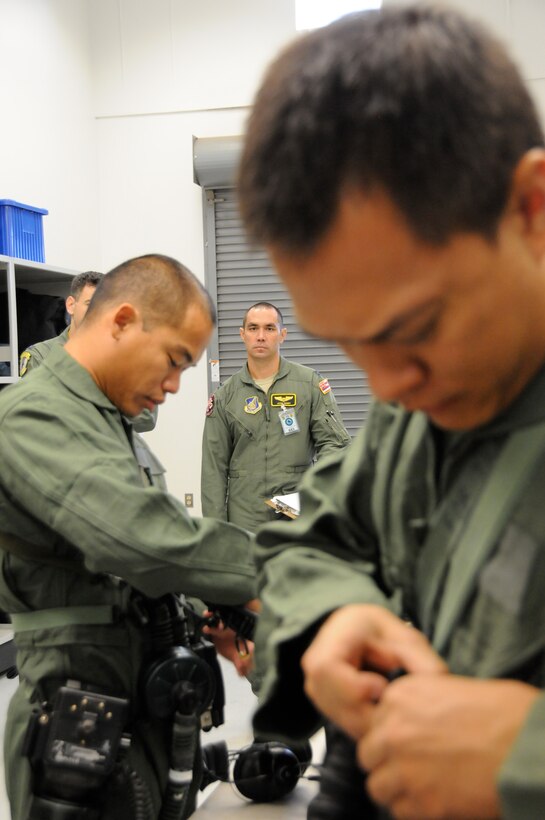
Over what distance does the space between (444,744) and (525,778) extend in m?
0.06

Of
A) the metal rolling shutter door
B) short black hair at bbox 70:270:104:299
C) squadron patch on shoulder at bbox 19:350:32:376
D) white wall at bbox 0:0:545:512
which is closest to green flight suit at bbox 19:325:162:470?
squadron patch on shoulder at bbox 19:350:32:376

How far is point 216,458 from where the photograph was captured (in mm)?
4926

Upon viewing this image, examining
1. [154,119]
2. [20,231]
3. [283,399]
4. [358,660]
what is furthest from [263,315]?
[358,660]

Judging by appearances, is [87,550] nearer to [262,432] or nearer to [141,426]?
[141,426]

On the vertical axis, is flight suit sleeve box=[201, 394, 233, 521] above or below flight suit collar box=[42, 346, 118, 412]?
below

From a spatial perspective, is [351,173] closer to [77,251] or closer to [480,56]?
[480,56]

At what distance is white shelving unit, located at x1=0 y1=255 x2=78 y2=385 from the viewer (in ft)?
15.0

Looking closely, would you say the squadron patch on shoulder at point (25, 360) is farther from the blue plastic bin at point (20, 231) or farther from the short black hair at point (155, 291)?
the short black hair at point (155, 291)

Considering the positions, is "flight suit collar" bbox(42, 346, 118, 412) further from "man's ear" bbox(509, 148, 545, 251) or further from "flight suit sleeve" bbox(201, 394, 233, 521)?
"flight suit sleeve" bbox(201, 394, 233, 521)

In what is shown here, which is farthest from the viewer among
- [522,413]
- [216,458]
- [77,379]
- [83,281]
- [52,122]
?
[52,122]

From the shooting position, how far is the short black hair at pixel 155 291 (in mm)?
1915

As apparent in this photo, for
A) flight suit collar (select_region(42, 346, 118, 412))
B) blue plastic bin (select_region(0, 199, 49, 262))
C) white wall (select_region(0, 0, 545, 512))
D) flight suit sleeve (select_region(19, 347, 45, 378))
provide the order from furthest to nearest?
1. white wall (select_region(0, 0, 545, 512))
2. blue plastic bin (select_region(0, 199, 49, 262))
3. flight suit sleeve (select_region(19, 347, 45, 378))
4. flight suit collar (select_region(42, 346, 118, 412))

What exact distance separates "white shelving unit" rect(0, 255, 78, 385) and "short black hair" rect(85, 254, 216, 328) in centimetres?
272

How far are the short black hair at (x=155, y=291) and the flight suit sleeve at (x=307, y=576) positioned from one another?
107 cm
